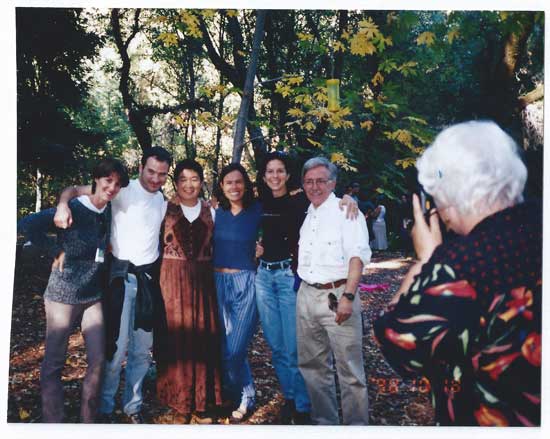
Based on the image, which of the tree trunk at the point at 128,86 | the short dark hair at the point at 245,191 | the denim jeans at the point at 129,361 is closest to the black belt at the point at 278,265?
the short dark hair at the point at 245,191

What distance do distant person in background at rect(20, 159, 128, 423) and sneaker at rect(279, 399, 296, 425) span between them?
1091 mm

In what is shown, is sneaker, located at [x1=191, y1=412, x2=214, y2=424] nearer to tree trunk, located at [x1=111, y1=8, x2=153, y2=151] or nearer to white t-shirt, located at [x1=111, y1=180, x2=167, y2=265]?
white t-shirt, located at [x1=111, y1=180, x2=167, y2=265]

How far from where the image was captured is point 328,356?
2420mm

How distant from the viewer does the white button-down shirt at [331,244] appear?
2248mm

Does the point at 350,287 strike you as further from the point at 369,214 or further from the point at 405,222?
the point at 369,214

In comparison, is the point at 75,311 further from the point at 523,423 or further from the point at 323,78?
the point at 523,423

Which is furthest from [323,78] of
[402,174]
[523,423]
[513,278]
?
[523,423]

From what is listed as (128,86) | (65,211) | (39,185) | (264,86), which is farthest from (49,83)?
(264,86)

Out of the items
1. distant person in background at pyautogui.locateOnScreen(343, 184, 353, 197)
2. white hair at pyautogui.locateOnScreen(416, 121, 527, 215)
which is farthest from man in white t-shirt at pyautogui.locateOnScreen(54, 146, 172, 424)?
white hair at pyautogui.locateOnScreen(416, 121, 527, 215)

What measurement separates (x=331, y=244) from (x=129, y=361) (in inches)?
54.4

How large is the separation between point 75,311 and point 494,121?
8.42ft

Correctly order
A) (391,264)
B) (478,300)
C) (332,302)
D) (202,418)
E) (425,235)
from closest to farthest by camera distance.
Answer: (478,300) → (425,235) → (332,302) → (202,418) → (391,264)

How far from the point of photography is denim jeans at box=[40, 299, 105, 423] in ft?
7.30
